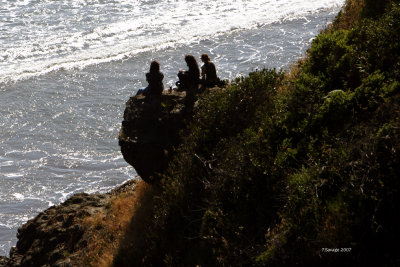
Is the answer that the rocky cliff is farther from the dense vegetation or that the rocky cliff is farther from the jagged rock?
the dense vegetation

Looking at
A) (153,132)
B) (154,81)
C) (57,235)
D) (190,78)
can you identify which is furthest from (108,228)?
(190,78)

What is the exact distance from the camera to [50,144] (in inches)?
917

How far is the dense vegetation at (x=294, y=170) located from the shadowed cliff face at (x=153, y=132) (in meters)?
0.52

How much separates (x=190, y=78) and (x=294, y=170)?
17.8 ft

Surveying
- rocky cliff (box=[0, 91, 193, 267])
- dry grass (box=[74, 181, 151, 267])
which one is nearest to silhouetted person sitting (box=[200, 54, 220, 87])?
rocky cliff (box=[0, 91, 193, 267])

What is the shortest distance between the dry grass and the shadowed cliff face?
1073 millimetres

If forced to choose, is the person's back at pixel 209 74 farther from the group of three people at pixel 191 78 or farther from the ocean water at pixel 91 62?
the ocean water at pixel 91 62

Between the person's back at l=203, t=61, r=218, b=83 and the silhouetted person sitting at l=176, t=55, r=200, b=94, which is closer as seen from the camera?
the silhouetted person sitting at l=176, t=55, r=200, b=94

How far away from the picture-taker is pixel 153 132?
13.6 m

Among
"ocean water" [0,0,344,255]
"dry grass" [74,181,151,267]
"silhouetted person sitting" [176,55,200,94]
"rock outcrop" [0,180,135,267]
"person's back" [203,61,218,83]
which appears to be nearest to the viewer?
"dry grass" [74,181,151,267]

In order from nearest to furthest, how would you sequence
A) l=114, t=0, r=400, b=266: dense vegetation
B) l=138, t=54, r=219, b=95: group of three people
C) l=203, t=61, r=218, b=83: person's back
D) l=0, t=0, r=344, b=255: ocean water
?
1. l=114, t=0, r=400, b=266: dense vegetation
2. l=138, t=54, r=219, b=95: group of three people
3. l=203, t=61, r=218, b=83: person's back
4. l=0, t=0, r=344, b=255: ocean water

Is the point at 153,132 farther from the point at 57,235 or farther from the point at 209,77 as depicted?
the point at 57,235

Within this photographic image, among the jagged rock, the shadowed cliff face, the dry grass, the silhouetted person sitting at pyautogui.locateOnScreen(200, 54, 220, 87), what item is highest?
the silhouetted person sitting at pyautogui.locateOnScreen(200, 54, 220, 87)

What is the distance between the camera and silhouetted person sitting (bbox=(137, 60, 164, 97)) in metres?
13.7
